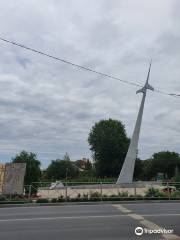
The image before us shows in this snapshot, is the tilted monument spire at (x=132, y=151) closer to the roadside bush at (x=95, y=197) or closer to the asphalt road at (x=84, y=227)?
the roadside bush at (x=95, y=197)

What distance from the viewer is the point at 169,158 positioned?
12381cm

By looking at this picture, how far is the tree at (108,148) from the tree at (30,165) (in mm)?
53614

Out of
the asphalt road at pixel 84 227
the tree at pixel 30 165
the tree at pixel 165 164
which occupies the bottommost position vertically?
the asphalt road at pixel 84 227

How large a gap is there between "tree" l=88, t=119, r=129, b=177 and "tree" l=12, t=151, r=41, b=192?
53614 millimetres

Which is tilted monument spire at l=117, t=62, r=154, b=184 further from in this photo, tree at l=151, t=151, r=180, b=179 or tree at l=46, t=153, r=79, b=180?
tree at l=46, t=153, r=79, b=180

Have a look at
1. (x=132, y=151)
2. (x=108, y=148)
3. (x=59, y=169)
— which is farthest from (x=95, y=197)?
(x=59, y=169)

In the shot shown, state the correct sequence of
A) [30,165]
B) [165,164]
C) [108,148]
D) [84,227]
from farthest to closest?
1. [165,164]
2. [108,148]
3. [30,165]
4. [84,227]

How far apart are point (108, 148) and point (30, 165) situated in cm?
6296

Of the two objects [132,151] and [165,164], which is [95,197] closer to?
[132,151]

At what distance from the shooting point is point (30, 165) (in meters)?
46.3

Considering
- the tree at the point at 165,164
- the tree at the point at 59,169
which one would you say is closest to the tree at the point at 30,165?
the tree at the point at 165,164

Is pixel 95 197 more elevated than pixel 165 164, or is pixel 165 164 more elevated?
pixel 165 164

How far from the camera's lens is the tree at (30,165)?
143ft

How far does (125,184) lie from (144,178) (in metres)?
72.4
